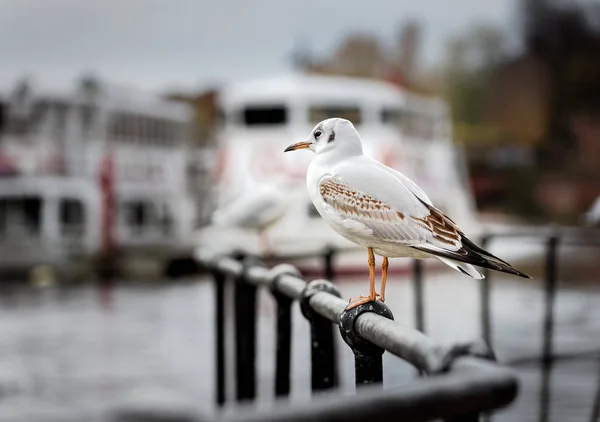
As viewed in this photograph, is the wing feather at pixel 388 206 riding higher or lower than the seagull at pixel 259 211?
higher

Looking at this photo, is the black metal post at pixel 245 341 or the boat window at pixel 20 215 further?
the boat window at pixel 20 215

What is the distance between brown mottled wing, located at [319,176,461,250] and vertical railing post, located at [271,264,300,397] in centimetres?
124

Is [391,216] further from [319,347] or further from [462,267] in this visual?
[319,347]

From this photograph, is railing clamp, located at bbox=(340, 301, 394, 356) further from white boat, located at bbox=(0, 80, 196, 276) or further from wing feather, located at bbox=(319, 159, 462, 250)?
white boat, located at bbox=(0, 80, 196, 276)

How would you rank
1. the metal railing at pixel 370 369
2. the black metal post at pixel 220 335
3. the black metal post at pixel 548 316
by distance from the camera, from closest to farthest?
1. the metal railing at pixel 370 369
2. the black metal post at pixel 220 335
3. the black metal post at pixel 548 316

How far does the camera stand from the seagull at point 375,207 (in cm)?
104

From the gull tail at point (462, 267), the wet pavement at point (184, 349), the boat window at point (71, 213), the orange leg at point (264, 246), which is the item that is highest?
the gull tail at point (462, 267)

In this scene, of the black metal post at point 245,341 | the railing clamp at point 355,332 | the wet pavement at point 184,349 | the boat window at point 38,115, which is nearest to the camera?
the railing clamp at point 355,332

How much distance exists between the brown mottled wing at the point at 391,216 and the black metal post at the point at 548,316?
3355 millimetres

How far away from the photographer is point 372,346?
55.1 inches

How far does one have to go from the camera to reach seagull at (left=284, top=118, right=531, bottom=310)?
3.40 feet

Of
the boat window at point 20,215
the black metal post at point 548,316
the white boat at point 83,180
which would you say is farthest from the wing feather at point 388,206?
the boat window at point 20,215

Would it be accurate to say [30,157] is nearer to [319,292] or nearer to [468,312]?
[468,312]

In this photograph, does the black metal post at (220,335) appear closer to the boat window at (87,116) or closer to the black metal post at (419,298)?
the black metal post at (419,298)
